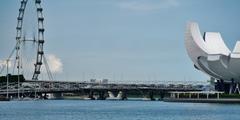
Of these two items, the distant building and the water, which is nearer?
the water

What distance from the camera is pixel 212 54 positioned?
106375mm

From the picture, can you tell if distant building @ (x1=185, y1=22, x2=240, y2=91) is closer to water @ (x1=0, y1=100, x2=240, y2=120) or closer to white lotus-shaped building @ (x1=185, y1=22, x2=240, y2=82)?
white lotus-shaped building @ (x1=185, y1=22, x2=240, y2=82)

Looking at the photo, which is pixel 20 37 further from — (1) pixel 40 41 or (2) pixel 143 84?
(2) pixel 143 84

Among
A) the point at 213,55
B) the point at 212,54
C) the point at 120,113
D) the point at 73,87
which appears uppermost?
the point at 212,54

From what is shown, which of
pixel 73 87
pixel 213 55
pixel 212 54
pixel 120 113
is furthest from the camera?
pixel 73 87

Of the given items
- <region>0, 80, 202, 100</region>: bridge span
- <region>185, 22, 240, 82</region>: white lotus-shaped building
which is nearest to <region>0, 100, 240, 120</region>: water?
<region>185, 22, 240, 82</region>: white lotus-shaped building

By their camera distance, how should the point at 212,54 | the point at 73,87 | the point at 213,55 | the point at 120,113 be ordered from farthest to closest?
the point at 73,87
the point at 212,54
the point at 213,55
the point at 120,113

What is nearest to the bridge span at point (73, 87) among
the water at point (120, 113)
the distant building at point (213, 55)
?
the distant building at point (213, 55)

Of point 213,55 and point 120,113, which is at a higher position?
point 213,55

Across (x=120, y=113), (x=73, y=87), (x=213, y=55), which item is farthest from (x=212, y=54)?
(x=120, y=113)

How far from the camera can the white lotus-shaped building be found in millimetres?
106000

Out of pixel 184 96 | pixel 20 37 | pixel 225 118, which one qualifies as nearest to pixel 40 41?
pixel 20 37

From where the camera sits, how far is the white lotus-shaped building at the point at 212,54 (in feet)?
348

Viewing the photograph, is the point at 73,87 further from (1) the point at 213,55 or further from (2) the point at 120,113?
(2) the point at 120,113
